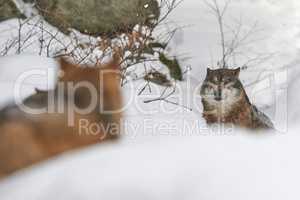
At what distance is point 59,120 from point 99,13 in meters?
3.99

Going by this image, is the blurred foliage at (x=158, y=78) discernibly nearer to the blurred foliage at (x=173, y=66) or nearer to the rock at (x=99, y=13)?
the blurred foliage at (x=173, y=66)

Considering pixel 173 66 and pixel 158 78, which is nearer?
pixel 158 78

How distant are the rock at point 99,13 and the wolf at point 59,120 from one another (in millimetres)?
3175

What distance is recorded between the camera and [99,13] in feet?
18.7

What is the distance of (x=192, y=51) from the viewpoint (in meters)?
5.62

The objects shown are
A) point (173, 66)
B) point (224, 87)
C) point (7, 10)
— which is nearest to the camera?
point (224, 87)

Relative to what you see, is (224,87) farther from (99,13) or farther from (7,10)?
(7,10)

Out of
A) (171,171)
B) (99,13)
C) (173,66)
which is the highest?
(99,13)

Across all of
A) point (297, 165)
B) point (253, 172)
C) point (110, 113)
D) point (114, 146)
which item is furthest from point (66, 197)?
point (110, 113)

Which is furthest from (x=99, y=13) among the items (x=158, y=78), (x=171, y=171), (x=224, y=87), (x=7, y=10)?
(x=171, y=171)

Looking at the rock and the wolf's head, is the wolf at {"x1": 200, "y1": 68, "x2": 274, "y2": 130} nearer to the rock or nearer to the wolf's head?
the wolf's head

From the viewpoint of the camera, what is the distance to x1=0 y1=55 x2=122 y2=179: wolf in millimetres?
1681

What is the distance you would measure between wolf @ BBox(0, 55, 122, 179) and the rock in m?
3.18

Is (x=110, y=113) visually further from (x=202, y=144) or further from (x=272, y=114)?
(x=272, y=114)
